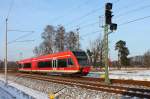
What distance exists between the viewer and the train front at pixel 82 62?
36219 millimetres

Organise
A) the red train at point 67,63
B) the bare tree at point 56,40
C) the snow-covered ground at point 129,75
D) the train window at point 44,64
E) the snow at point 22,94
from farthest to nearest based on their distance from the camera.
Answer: the bare tree at point 56,40, the train window at point 44,64, the snow-covered ground at point 129,75, the red train at point 67,63, the snow at point 22,94

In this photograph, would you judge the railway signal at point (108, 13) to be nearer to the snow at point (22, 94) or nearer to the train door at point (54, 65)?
the snow at point (22, 94)

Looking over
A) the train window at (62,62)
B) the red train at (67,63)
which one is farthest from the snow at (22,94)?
the train window at (62,62)

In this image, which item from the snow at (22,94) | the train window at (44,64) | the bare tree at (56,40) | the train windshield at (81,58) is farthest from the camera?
the bare tree at (56,40)

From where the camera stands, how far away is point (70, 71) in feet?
121

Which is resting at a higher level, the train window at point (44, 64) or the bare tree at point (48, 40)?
the bare tree at point (48, 40)

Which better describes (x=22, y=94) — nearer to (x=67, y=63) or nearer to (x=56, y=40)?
(x=67, y=63)

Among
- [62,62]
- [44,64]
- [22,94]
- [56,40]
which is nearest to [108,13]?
[22,94]

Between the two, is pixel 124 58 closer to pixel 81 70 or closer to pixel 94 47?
pixel 94 47

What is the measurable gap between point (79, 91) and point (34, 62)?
3669 centimetres

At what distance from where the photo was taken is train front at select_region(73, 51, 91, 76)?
3622 cm

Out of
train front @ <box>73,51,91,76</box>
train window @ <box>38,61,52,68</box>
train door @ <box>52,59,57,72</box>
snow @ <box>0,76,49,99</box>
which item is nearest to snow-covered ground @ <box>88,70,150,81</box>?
train front @ <box>73,51,91,76</box>

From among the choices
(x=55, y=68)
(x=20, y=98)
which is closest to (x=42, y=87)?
(x=20, y=98)

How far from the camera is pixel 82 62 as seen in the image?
120 ft
